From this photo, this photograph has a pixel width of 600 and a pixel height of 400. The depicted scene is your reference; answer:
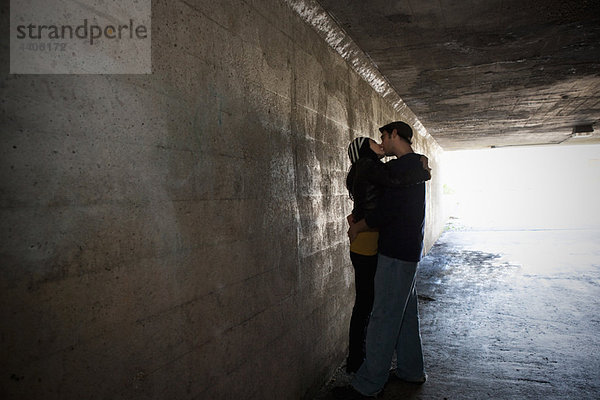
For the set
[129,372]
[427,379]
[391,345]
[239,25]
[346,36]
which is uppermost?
[346,36]

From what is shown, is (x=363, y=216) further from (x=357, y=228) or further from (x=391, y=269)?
(x=391, y=269)

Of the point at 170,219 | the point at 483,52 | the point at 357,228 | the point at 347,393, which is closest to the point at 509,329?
the point at 347,393

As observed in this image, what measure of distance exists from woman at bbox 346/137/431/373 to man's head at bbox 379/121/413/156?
83mm

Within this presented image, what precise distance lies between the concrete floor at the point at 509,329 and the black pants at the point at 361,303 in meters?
0.31

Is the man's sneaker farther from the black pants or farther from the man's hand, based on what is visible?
the man's hand

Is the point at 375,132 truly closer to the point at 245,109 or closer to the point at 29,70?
the point at 245,109

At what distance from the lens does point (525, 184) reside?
99.7 feet

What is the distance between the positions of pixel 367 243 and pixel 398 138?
88cm

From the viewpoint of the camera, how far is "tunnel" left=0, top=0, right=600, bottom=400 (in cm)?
118

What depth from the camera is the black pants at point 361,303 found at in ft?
10.1

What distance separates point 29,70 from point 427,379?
11.3 ft

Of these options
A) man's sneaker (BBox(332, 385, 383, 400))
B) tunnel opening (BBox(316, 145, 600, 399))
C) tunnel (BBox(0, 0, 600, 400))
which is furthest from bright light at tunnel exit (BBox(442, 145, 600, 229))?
man's sneaker (BBox(332, 385, 383, 400))

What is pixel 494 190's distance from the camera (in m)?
30.8

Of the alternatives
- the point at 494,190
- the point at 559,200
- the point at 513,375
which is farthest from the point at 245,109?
the point at 494,190
